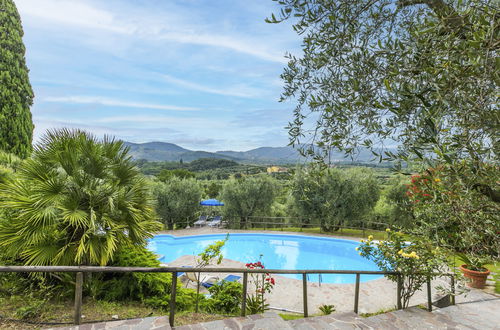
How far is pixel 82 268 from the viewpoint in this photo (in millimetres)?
3324

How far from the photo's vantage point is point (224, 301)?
516cm

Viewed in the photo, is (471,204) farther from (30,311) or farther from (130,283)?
(30,311)

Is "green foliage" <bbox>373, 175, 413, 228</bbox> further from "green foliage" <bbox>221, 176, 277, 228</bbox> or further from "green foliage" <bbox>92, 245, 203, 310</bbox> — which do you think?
"green foliage" <bbox>92, 245, 203, 310</bbox>

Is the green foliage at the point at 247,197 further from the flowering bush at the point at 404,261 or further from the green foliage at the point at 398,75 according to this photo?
the green foliage at the point at 398,75

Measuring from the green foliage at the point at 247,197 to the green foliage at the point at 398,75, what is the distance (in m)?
16.1

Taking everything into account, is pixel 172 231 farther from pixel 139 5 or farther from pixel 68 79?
pixel 139 5

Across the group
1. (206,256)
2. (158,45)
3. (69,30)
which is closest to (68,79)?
(69,30)

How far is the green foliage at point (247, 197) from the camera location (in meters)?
19.0

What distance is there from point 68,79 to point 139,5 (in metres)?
12.3

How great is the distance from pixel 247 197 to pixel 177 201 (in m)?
4.82

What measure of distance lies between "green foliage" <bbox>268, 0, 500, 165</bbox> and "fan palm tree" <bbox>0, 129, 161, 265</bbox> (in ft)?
11.7

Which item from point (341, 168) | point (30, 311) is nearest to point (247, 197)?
point (30, 311)

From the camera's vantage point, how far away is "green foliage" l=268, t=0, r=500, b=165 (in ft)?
5.21

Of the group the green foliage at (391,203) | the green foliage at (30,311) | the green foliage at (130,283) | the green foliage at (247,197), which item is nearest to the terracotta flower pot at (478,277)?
the green foliage at (130,283)
